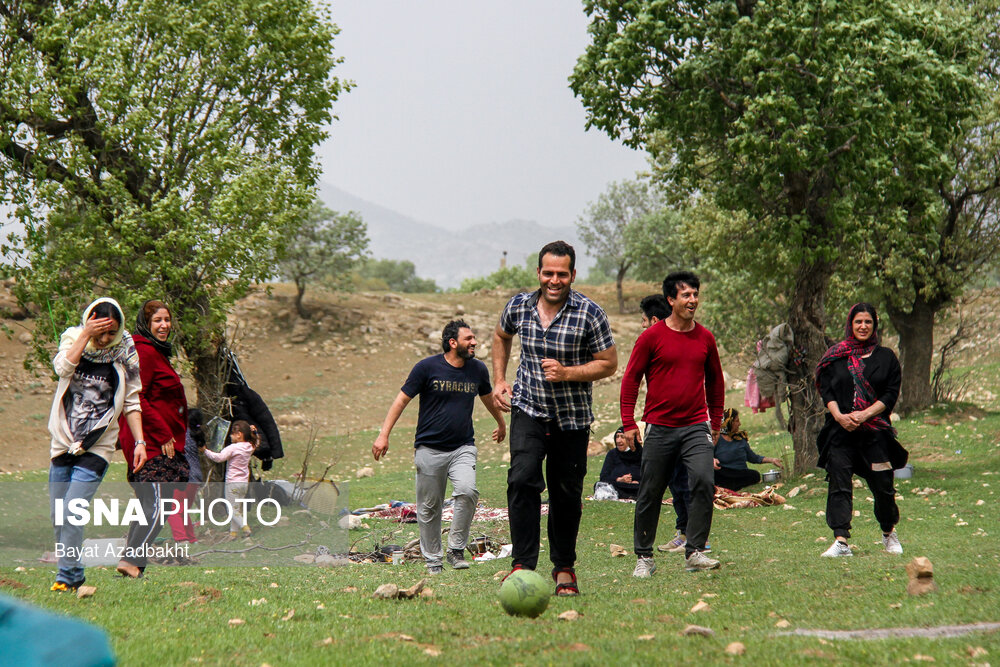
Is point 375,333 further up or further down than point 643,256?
further down

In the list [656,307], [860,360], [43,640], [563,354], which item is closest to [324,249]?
[656,307]

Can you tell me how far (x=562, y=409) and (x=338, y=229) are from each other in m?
43.2

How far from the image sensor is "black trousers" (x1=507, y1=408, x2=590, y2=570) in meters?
6.38

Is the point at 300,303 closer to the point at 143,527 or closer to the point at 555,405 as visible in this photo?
the point at 143,527

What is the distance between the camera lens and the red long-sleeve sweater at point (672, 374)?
731cm

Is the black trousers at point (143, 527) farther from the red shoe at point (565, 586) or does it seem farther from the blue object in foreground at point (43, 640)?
the blue object in foreground at point (43, 640)

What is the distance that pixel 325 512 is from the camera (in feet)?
43.5

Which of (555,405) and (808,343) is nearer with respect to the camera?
(555,405)

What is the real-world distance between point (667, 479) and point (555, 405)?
1599mm

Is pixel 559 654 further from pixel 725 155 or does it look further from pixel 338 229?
pixel 338 229

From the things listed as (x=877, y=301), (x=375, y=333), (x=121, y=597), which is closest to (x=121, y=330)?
(x=121, y=597)

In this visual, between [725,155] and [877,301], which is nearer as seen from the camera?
[725,155]

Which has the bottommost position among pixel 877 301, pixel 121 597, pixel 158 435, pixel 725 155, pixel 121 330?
pixel 121 597

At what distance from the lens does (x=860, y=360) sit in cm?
845
